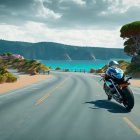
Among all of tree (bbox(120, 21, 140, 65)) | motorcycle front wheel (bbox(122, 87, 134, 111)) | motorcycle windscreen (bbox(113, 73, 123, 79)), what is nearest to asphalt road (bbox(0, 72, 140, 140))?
motorcycle front wheel (bbox(122, 87, 134, 111))

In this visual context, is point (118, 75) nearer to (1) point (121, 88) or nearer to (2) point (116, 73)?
(2) point (116, 73)

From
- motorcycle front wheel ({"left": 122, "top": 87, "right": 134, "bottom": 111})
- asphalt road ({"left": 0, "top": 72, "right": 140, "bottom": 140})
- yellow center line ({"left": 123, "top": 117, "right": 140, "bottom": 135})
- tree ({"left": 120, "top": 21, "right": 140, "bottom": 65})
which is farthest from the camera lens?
tree ({"left": 120, "top": 21, "right": 140, "bottom": 65})

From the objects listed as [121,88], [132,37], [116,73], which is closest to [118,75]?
[116,73]

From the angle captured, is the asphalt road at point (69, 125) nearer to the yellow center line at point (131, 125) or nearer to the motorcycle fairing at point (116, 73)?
the yellow center line at point (131, 125)

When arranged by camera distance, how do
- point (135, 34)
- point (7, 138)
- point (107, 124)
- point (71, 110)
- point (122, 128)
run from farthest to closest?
1. point (135, 34)
2. point (71, 110)
3. point (107, 124)
4. point (122, 128)
5. point (7, 138)

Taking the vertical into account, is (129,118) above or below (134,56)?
below

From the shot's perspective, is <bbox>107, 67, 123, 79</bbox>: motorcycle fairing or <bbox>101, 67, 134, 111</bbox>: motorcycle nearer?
<bbox>101, 67, 134, 111</bbox>: motorcycle

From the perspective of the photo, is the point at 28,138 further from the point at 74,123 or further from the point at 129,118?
the point at 129,118

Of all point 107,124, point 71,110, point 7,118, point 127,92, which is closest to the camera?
point 107,124

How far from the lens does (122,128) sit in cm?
493

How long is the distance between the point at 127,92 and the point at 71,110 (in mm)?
2402

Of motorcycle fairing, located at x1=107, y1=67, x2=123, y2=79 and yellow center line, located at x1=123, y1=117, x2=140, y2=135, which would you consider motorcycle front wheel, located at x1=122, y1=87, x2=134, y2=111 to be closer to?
motorcycle fairing, located at x1=107, y1=67, x2=123, y2=79

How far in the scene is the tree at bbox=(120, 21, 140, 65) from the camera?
1251 inches

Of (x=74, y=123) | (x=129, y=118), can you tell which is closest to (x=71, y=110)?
(x=74, y=123)
